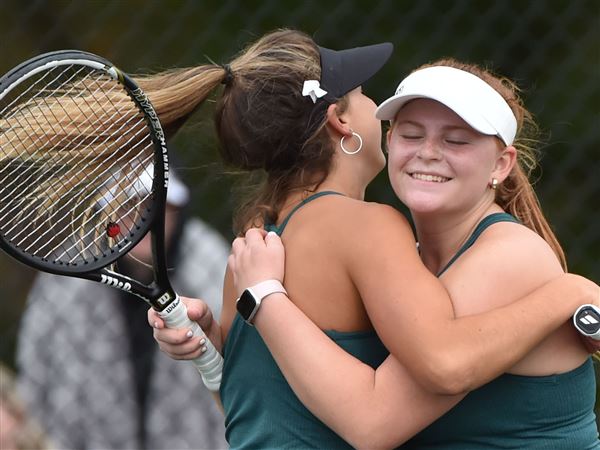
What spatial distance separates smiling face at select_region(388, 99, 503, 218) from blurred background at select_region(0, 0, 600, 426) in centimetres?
164

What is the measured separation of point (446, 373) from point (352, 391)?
162 millimetres

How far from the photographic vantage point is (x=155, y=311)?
233 centimetres

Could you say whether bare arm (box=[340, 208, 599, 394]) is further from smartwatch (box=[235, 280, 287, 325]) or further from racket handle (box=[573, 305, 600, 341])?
smartwatch (box=[235, 280, 287, 325])

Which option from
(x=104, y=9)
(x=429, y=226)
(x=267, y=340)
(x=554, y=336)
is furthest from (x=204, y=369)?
(x=104, y=9)

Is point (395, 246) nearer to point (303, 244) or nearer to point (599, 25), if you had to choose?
point (303, 244)

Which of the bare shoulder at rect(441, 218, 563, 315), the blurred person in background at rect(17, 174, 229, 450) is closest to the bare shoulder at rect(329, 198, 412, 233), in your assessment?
the bare shoulder at rect(441, 218, 563, 315)

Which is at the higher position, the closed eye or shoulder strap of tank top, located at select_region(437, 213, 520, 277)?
the closed eye

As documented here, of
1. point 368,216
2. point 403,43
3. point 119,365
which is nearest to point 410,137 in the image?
point 368,216

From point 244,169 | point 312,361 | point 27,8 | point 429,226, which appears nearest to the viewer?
point 312,361

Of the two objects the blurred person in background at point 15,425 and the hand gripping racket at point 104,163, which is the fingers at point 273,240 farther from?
the blurred person in background at point 15,425

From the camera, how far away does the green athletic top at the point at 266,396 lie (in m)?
2.16

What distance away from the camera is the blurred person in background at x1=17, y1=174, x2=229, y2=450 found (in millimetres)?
3592

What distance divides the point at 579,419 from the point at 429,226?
0.41 metres

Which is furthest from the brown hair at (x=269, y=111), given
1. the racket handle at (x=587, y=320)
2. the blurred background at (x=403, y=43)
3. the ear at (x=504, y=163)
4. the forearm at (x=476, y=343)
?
the blurred background at (x=403, y=43)
